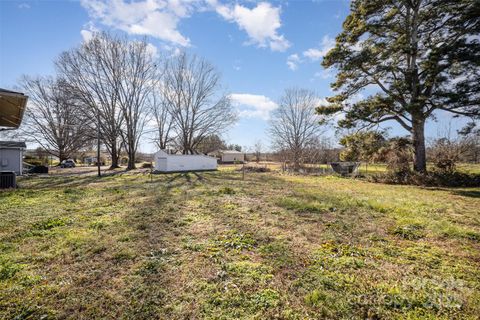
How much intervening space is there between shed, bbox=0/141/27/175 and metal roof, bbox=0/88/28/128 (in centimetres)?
900

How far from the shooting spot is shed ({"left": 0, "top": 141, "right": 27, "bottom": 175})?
16.9 metres

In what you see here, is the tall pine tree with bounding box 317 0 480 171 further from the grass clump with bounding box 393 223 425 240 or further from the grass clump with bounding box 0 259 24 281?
the grass clump with bounding box 0 259 24 281

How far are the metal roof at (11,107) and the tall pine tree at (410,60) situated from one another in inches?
604

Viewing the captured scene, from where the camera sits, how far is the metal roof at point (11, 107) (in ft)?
23.3

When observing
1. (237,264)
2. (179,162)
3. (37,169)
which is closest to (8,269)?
(237,264)

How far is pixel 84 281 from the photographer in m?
2.67

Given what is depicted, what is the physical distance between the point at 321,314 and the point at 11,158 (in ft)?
82.4

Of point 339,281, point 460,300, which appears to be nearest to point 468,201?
point 460,300

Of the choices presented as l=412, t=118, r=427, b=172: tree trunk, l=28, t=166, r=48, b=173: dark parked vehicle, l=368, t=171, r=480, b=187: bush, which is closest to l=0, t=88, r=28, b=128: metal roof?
l=28, t=166, r=48, b=173: dark parked vehicle

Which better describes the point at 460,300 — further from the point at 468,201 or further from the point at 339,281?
the point at 468,201

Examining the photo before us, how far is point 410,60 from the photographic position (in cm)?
1248

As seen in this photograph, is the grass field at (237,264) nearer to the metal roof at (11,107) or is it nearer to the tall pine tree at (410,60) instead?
the metal roof at (11,107)

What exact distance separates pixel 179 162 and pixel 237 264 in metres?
21.9

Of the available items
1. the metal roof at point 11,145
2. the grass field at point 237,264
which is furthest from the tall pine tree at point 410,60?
the metal roof at point 11,145
